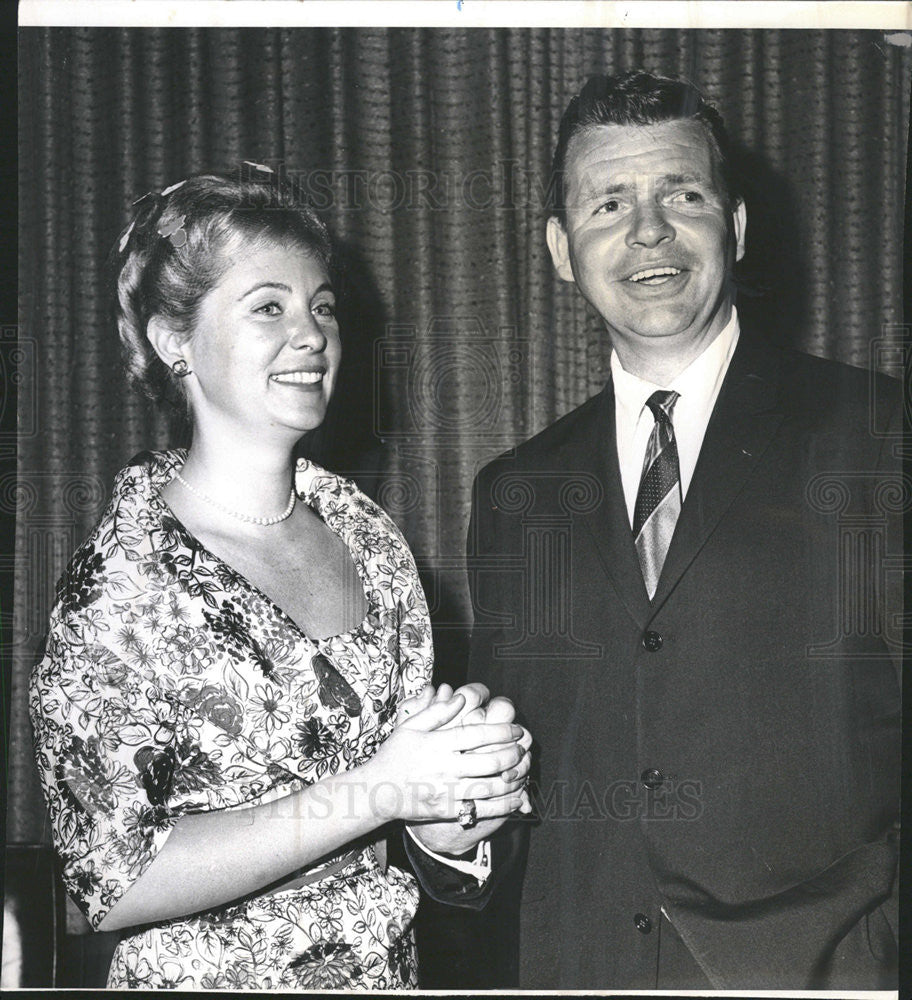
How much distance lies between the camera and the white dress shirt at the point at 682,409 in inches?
72.3

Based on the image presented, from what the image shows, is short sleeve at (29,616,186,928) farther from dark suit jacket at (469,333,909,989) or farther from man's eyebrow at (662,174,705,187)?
man's eyebrow at (662,174,705,187)

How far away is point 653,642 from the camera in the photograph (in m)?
1.78

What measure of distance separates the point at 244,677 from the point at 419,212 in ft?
2.74

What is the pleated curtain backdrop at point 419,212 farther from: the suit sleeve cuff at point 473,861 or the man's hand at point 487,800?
the suit sleeve cuff at point 473,861

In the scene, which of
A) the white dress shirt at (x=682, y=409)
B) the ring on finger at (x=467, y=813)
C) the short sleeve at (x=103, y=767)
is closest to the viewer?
the short sleeve at (x=103, y=767)

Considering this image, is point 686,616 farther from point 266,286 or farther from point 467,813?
point 266,286

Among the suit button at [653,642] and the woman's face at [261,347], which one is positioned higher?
the woman's face at [261,347]

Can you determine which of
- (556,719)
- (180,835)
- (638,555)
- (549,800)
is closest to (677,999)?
(549,800)

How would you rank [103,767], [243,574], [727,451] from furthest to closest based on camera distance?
[727,451] < [243,574] < [103,767]

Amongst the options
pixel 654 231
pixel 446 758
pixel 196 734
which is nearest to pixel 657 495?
pixel 654 231

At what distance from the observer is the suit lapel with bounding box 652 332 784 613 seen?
5.91ft

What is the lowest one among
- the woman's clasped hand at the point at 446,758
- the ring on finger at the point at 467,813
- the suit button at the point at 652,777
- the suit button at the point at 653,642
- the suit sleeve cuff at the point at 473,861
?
the suit sleeve cuff at the point at 473,861
